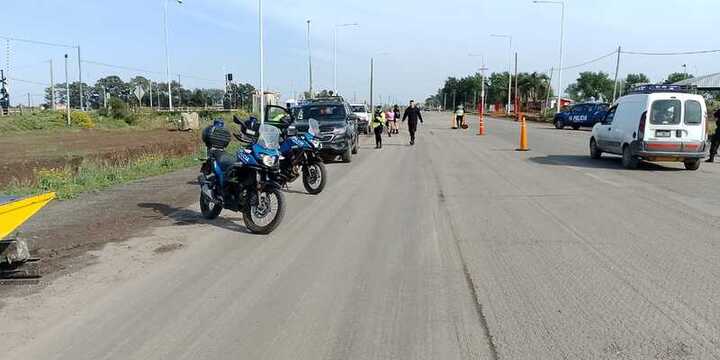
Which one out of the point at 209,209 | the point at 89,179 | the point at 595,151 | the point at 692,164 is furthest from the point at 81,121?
the point at 692,164

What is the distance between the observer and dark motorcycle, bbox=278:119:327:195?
1173 cm

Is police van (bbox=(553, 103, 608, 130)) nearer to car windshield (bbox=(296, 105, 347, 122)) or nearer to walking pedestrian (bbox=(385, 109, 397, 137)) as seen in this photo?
walking pedestrian (bbox=(385, 109, 397, 137))

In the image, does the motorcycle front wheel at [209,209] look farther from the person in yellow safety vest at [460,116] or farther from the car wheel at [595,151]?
the person in yellow safety vest at [460,116]

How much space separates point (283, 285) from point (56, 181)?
9.50m

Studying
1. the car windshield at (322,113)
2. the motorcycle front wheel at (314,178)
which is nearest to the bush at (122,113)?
the car windshield at (322,113)

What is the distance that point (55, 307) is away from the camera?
5.12 metres

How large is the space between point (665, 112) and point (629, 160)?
4.71 ft

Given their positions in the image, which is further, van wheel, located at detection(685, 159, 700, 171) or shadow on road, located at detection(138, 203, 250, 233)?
van wheel, located at detection(685, 159, 700, 171)

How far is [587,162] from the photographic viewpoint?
17.1m

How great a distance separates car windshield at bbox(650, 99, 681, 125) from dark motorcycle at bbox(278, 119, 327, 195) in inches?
Answer: 338

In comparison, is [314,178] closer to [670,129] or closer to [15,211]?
[15,211]

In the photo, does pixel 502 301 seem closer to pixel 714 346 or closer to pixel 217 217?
pixel 714 346

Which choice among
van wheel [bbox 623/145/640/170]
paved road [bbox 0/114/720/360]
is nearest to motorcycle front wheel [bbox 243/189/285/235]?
paved road [bbox 0/114/720/360]

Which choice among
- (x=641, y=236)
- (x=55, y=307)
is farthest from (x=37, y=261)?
(x=641, y=236)
